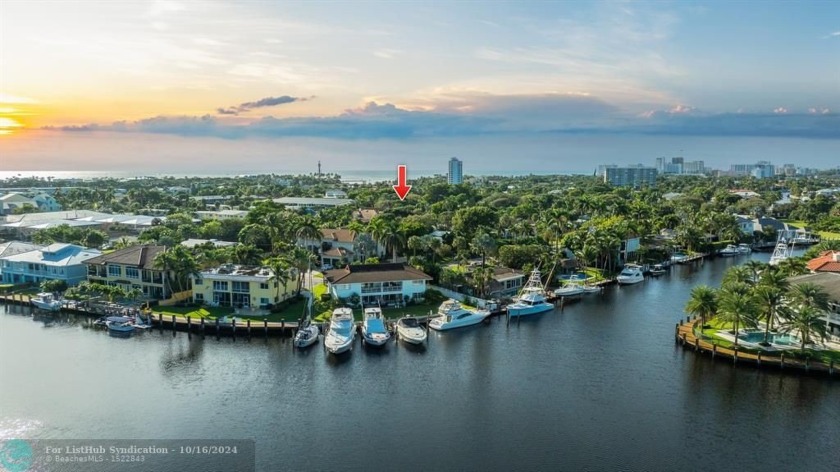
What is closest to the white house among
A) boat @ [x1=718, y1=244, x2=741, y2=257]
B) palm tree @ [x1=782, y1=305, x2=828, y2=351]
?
boat @ [x1=718, y1=244, x2=741, y2=257]

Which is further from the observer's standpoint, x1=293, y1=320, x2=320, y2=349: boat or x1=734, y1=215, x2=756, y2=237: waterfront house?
x1=734, y1=215, x2=756, y2=237: waterfront house

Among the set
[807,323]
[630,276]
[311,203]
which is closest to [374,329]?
[807,323]

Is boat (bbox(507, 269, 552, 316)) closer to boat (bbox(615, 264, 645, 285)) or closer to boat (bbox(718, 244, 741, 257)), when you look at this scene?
boat (bbox(615, 264, 645, 285))

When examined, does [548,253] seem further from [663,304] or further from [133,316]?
[133,316]

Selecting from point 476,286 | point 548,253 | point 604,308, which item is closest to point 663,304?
point 604,308

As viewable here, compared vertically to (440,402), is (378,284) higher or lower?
higher

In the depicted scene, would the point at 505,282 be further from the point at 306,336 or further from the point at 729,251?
the point at 729,251
